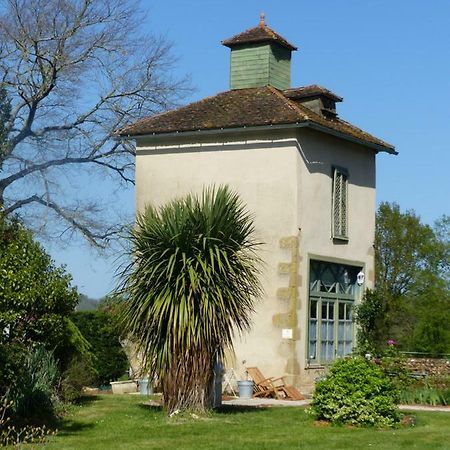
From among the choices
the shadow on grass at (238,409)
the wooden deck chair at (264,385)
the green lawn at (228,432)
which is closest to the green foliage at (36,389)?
the green lawn at (228,432)

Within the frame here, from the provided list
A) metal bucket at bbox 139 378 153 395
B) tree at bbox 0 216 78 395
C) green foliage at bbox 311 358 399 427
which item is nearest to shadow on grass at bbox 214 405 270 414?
metal bucket at bbox 139 378 153 395

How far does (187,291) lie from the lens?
17562 mm

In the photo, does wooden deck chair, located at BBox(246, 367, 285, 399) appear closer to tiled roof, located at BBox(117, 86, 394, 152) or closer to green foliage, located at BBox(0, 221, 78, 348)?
tiled roof, located at BBox(117, 86, 394, 152)

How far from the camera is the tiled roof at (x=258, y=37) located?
90.3ft

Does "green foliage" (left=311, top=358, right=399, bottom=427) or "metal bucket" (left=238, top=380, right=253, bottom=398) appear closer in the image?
"green foliage" (left=311, top=358, right=399, bottom=427)

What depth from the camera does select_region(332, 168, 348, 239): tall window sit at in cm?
2619

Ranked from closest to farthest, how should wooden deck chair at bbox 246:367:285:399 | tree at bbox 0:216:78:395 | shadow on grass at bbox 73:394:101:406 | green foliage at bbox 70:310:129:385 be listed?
tree at bbox 0:216:78:395 → shadow on grass at bbox 73:394:101:406 → wooden deck chair at bbox 246:367:285:399 → green foliage at bbox 70:310:129:385

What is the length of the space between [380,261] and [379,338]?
23.2m

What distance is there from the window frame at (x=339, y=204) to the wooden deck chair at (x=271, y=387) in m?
4.42

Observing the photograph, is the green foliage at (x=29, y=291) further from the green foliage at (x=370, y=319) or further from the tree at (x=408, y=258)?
the tree at (x=408, y=258)

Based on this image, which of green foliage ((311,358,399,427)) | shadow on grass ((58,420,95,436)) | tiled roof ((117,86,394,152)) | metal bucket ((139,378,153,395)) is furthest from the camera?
tiled roof ((117,86,394,152))

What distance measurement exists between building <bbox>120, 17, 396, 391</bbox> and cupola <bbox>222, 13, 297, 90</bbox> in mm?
30

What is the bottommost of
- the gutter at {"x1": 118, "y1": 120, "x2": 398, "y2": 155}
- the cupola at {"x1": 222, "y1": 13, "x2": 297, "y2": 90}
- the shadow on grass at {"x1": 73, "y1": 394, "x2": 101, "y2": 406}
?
the shadow on grass at {"x1": 73, "y1": 394, "x2": 101, "y2": 406}

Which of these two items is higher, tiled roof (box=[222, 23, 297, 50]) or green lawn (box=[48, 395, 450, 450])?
tiled roof (box=[222, 23, 297, 50])
